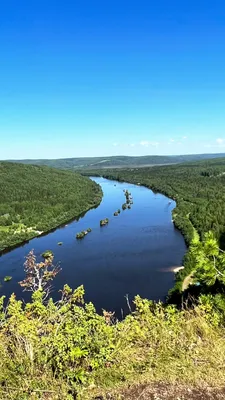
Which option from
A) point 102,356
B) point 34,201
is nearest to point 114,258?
point 102,356

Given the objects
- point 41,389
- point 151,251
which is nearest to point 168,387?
point 41,389

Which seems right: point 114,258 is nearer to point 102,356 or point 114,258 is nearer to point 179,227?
point 179,227

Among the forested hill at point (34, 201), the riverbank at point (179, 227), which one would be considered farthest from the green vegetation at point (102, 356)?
the forested hill at point (34, 201)

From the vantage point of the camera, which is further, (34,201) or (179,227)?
(34,201)

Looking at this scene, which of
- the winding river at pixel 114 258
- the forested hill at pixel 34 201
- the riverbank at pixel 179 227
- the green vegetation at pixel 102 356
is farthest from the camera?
the forested hill at pixel 34 201

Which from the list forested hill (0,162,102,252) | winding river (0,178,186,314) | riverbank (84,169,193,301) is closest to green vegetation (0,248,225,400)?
riverbank (84,169,193,301)

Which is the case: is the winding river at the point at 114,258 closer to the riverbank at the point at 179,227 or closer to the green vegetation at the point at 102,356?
the riverbank at the point at 179,227

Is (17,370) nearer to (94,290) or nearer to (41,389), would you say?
(41,389)
